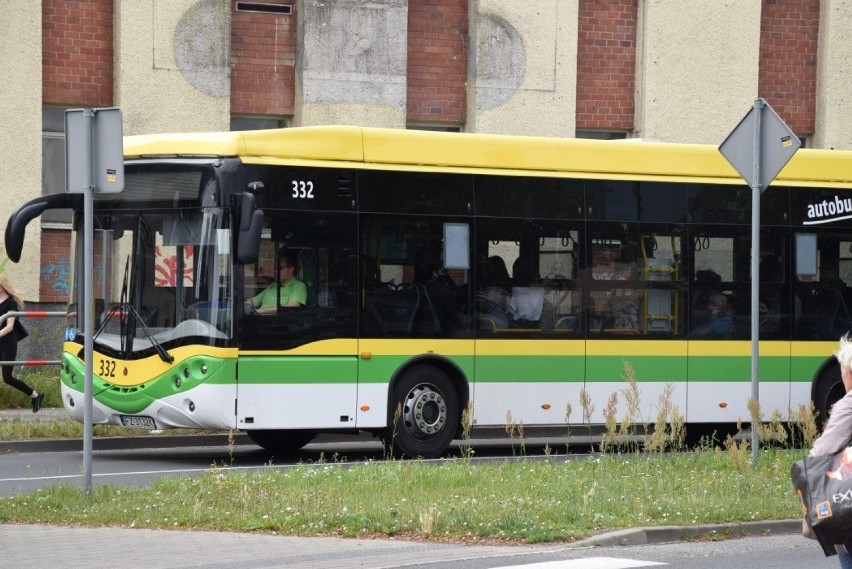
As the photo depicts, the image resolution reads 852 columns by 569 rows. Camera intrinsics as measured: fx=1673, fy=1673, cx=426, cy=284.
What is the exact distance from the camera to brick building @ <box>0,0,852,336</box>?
23.8 meters

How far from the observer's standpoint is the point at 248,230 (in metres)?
15.0

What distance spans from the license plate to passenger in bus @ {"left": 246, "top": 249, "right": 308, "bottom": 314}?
57.7 inches

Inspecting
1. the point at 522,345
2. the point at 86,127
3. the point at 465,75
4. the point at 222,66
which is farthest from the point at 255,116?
the point at 86,127

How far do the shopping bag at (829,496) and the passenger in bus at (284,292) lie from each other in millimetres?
9078

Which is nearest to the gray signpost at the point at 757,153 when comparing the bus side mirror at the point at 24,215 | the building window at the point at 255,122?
the bus side mirror at the point at 24,215

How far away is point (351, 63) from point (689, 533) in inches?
607

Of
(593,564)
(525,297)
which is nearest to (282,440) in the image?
(525,297)

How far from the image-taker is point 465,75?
86.4 ft

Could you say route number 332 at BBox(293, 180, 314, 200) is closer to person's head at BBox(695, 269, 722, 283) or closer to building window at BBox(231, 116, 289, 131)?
person's head at BBox(695, 269, 722, 283)

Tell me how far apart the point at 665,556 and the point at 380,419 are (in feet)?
19.7

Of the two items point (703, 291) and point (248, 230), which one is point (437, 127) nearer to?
point (703, 291)

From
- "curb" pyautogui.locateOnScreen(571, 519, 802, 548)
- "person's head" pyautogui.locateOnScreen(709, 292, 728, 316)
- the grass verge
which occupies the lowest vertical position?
"curb" pyautogui.locateOnScreen(571, 519, 802, 548)

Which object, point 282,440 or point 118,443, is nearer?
point 282,440

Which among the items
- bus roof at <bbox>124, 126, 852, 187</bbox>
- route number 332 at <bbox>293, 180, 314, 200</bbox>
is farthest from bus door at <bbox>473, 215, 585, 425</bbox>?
route number 332 at <bbox>293, 180, 314, 200</bbox>
